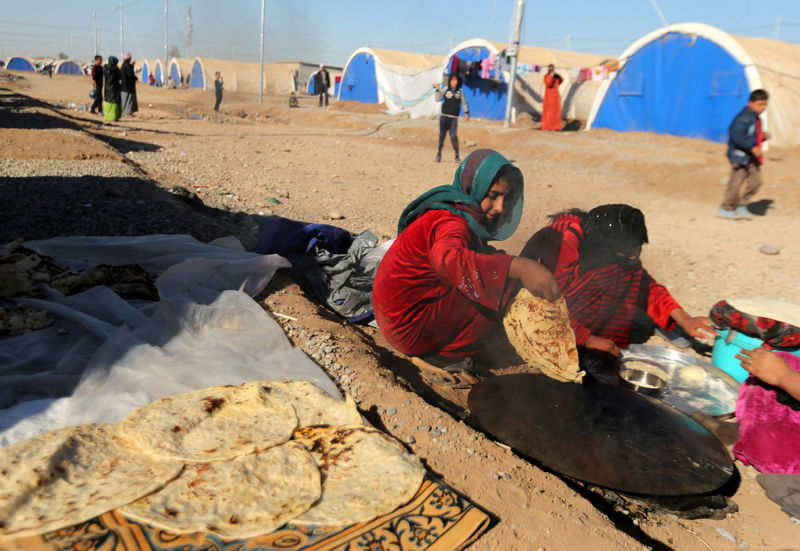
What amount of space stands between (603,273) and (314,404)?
185 cm

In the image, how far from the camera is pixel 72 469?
1620 mm

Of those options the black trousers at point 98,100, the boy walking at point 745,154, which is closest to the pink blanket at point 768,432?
the boy walking at point 745,154

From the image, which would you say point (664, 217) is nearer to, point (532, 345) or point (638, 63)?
point (532, 345)

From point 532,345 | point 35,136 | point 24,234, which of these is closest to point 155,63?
point 35,136

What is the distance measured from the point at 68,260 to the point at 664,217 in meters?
6.47

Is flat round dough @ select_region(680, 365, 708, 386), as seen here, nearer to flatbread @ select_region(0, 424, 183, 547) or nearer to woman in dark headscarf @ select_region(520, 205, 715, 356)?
woman in dark headscarf @ select_region(520, 205, 715, 356)

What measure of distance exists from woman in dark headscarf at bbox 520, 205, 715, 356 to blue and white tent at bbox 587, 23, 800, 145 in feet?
34.7

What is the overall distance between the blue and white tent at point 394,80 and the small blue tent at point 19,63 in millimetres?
49882

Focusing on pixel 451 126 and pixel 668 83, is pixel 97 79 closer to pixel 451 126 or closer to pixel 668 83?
pixel 451 126

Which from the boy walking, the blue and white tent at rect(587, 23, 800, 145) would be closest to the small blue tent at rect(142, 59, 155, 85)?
the blue and white tent at rect(587, 23, 800, 145)

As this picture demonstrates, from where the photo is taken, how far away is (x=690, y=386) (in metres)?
2.91

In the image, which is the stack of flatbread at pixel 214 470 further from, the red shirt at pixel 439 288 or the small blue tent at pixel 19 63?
the small blue tent at pixel 19 63

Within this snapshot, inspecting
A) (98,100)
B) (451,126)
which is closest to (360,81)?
(98,100)

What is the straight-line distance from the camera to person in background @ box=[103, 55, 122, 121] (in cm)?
1259
